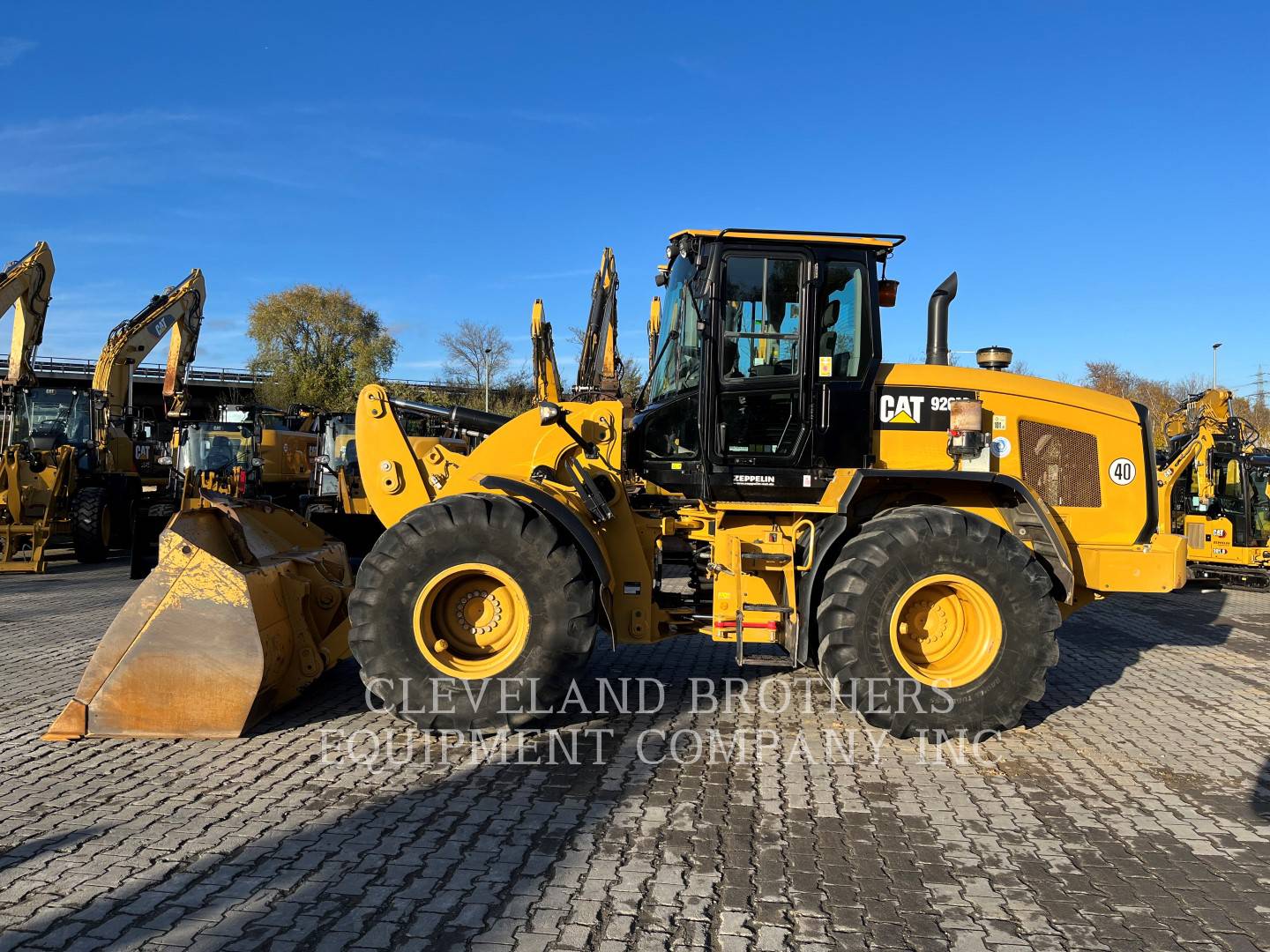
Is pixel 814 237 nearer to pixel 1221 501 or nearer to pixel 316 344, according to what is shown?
pixel 1221 501

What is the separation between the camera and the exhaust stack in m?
6.00

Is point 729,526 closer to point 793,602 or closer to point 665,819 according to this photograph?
point 793,602

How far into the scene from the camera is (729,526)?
562cm

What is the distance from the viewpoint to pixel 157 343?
55.3 ft

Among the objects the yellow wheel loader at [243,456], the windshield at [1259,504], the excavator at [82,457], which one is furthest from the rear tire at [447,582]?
the windshield at [1259,504]

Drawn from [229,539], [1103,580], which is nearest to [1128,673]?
[1103,580]

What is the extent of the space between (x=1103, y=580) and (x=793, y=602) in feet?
6.59

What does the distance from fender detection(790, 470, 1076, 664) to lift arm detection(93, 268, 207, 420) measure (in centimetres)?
1364

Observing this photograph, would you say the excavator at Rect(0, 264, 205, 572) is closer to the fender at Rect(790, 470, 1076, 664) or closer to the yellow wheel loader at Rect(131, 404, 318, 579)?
the yellow wheel loader at Rect(131, 404, 318, 579)

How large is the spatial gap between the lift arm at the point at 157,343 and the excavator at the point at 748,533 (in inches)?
464

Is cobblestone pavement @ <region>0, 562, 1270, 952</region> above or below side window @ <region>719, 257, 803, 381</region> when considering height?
below

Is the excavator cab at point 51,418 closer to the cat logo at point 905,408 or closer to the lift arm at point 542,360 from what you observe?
the lift arm at point 542,360

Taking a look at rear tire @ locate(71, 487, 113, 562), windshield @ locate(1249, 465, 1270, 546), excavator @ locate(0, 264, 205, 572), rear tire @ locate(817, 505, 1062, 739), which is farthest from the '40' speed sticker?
rear tire @ locate(71, 487, 113, 562)

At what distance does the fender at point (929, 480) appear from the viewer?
511 centimetres
